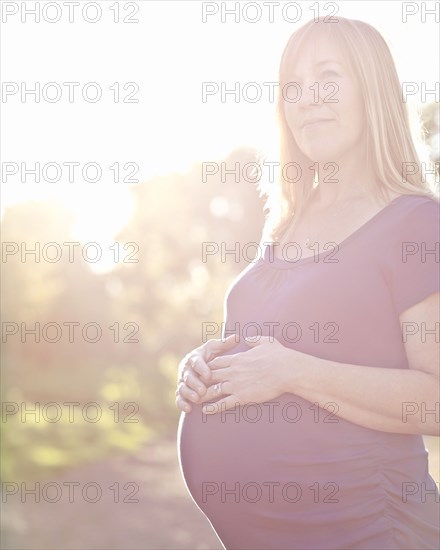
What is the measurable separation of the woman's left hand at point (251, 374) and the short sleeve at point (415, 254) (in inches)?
10.9

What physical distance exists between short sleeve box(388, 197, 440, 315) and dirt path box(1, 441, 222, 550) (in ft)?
12.9

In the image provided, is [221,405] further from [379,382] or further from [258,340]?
→ [379,382]

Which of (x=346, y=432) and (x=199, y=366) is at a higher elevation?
(x=199, y=366)

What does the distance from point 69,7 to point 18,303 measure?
7656 millimetres

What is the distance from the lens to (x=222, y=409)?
83.4 inches

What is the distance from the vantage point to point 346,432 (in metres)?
1.91

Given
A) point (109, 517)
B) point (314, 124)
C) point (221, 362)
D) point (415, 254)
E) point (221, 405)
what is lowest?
point (109, 517)

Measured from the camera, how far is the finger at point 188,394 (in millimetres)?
2193

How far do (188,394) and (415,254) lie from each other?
728 millimetres

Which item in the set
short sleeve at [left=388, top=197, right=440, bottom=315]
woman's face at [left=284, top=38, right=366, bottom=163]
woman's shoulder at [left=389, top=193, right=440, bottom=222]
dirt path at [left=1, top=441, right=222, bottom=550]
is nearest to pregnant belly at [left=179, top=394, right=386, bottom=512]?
short sleeve at [left=388, top=197, right=440, bottom=315]

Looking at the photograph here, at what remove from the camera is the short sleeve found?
1.83 m

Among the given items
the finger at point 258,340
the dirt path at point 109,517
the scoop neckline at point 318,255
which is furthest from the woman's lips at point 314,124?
the dirt path at point 109,517

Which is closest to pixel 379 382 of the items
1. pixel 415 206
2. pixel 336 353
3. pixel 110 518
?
pixel 336 353

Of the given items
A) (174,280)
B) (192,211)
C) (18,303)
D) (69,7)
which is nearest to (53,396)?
(18,303)
